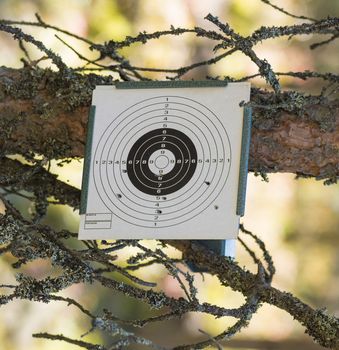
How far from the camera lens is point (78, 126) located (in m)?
0.94

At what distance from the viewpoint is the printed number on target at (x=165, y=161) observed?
83cm

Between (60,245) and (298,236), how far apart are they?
165cm

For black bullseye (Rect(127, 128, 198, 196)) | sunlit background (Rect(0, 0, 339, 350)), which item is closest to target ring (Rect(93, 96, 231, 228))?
black bullseye (Rect(127, 128, 198, 196))

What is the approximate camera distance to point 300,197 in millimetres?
2418

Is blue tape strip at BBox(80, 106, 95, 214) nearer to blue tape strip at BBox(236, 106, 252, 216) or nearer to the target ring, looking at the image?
the target ring

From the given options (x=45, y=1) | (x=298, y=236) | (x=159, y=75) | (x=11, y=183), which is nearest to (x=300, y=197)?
(x=298, y=236)

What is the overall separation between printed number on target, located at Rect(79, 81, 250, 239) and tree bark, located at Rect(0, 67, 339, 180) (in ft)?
0.13

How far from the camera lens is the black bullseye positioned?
862mm

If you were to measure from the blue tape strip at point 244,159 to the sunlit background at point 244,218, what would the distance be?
1249 millimetres

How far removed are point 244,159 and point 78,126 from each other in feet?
0.66

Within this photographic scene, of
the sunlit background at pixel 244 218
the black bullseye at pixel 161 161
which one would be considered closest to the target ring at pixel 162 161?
the black bullseye at pixel 161 161

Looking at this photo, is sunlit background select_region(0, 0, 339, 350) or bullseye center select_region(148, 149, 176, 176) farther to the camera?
sunlit background select_region(0, 0, 339, 350)

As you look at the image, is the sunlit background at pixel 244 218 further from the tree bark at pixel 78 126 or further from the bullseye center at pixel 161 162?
the bullseye center at pixel 161 162

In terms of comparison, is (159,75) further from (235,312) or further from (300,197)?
(235,312)
